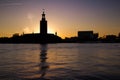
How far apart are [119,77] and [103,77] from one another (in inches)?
56.8

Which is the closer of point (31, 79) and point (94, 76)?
point (31, 79)

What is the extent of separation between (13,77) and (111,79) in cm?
884

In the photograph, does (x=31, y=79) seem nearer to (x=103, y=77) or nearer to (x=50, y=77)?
(x=50, y=77)

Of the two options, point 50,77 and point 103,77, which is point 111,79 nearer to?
point 103,77

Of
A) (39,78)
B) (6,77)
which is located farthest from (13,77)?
(39,78)

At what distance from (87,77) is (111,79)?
2359 millimetres

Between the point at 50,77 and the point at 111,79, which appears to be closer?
the point at 111,79

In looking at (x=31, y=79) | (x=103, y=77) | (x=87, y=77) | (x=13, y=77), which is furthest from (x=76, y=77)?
(x=13, y=77)

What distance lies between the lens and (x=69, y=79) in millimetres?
23078

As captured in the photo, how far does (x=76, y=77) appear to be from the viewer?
24.2 m

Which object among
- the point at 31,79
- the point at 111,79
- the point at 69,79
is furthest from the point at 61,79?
the point at 111,79

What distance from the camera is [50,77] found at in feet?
Answer: 80.2

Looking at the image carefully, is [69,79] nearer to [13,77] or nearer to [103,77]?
[103,77]

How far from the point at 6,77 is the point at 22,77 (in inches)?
57.3
